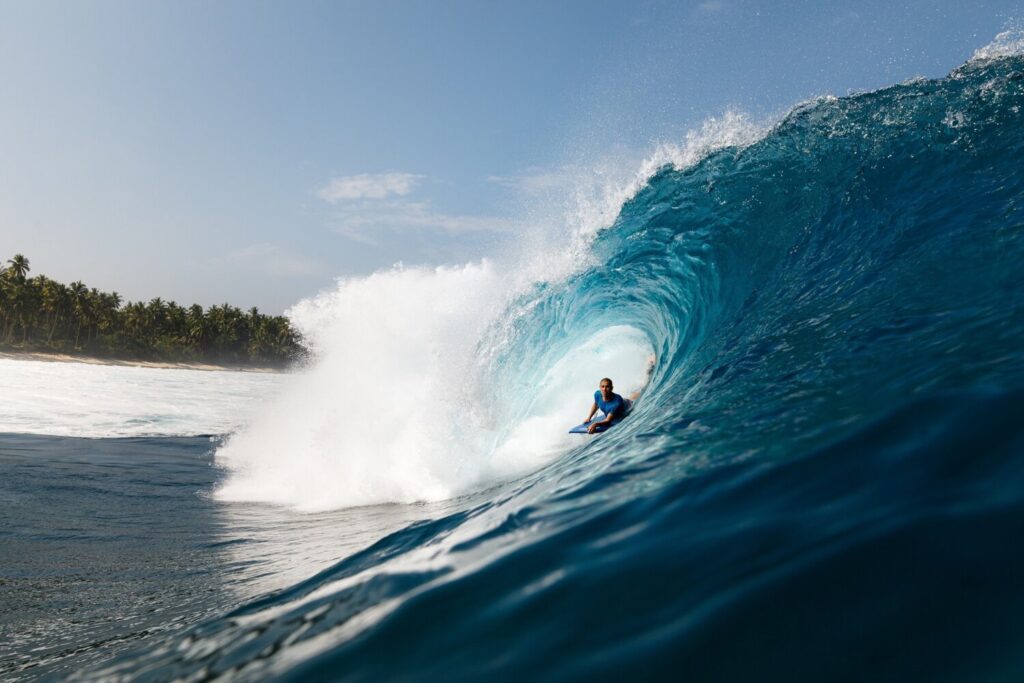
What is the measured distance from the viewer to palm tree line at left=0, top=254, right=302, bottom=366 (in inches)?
3260

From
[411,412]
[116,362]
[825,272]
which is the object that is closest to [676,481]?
[825,272]

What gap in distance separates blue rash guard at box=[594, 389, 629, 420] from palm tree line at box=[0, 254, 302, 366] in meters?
70.9

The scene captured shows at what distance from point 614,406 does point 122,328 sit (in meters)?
101

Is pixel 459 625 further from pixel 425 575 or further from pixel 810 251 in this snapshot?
pixel 810 251

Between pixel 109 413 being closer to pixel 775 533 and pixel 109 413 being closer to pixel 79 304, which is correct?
pixel 775 533

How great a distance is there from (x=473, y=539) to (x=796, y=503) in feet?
4.30

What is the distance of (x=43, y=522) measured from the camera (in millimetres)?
6434

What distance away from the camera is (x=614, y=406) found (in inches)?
301

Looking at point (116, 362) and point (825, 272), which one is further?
point (116, 362)

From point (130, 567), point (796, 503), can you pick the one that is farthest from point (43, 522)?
point (796, 503)

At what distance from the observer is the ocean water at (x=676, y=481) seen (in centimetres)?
165

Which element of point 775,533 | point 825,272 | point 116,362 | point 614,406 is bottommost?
point 775,533

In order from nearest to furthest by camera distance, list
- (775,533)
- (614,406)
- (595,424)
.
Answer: (775,533)
(595,424)
(614,406)

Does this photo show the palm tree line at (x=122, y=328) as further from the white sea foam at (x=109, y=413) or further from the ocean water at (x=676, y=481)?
the ocean water at (x=676, y=481)
